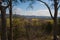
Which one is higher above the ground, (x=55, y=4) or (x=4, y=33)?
(x=55, y=4)

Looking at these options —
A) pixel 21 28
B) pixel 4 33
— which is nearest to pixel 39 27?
pixel 21 28

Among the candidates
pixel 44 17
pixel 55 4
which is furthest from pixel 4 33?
pixel 44 17

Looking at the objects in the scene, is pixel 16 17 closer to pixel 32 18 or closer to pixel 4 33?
pixel 32 18

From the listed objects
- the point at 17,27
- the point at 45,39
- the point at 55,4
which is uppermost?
the point at 55,4

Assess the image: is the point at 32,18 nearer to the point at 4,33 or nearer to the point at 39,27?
the point at 39,27

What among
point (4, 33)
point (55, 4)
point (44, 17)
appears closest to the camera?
point (4, 33)

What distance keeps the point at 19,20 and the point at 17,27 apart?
11.2 inches

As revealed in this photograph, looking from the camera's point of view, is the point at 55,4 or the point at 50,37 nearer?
the point at 55,4

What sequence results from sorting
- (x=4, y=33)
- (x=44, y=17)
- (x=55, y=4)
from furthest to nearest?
(x=44, y=17)
(x=55, y=4)
(x=4, y=33)

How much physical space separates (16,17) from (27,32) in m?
0.71

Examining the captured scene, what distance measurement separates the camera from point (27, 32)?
25.1ft

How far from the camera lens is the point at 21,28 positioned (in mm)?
7605

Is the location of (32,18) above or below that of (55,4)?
below

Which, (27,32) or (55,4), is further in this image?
(27,32)
